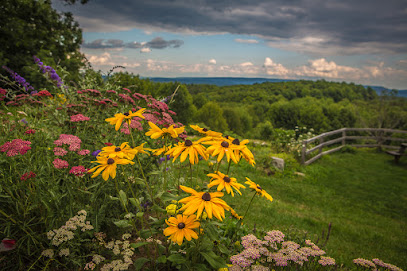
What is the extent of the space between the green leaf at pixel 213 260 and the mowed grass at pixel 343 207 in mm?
2184

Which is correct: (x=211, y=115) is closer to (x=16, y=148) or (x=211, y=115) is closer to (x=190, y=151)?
(x=16, y=148)

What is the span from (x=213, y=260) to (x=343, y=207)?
5.65 metres

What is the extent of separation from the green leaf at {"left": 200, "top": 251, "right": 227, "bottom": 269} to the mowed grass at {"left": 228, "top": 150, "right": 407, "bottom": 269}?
2184 millimetres

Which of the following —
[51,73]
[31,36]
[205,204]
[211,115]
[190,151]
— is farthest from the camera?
[211,115]

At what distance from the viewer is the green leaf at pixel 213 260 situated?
52.5 inches

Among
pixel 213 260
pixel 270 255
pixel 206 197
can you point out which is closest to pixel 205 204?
pixel 206 197

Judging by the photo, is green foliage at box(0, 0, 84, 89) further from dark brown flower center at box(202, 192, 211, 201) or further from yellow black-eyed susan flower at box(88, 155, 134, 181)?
dark brown flower center at box(202, 192, 211, 201)

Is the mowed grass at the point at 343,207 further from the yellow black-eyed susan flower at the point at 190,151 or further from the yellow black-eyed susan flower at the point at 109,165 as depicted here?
the yellow black-eyed susan flower at the point at 109,165

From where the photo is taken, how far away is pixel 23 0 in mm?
11664

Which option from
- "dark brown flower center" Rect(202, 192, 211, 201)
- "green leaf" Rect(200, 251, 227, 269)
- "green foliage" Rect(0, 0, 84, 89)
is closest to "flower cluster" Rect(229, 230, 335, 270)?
"green leaf" Rect(200, 251, 227, 269)

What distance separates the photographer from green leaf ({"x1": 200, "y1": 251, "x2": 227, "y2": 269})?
1333 mm

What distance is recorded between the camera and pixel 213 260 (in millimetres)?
1360

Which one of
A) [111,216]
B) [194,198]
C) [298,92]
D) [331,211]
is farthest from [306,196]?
[298,92]

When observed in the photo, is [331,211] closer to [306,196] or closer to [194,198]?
[306,196]
